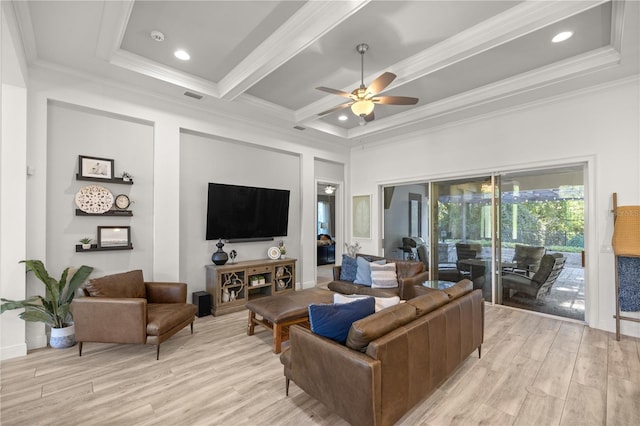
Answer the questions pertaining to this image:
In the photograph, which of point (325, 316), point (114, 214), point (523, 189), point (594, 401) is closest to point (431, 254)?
point (523, 189)

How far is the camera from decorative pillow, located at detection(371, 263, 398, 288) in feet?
14.3

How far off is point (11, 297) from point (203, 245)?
7.17 feet

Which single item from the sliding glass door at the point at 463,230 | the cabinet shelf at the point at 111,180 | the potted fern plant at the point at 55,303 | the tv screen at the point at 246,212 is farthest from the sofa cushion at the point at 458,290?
the cabinet shelf at the point at 111,180

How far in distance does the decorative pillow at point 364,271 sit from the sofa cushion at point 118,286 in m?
2.97

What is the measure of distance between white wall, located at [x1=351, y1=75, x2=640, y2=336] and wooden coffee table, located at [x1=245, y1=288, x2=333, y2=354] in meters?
3.48

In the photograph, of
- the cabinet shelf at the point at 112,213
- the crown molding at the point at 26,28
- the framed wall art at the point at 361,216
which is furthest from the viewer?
the framed wall art at the point at 361,216

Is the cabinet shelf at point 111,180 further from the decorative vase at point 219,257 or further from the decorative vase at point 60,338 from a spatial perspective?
the decorative vase at point 60,338

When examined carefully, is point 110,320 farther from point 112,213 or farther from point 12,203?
point 12,203

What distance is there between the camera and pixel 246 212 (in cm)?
511

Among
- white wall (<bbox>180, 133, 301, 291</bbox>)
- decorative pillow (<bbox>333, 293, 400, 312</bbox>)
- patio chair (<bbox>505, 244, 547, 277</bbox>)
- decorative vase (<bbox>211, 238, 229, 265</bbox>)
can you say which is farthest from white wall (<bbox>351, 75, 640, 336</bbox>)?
decorative vase (<bbox>211, 238, 229, 265</bbox>)

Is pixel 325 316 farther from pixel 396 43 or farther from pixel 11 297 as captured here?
pixel 11 297

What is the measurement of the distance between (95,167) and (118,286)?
1.56m

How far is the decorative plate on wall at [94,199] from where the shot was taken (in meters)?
3.59

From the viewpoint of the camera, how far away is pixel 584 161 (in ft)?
12.9
